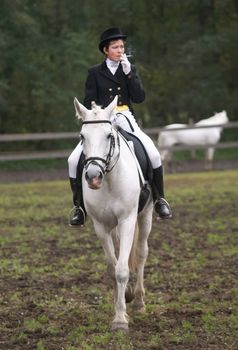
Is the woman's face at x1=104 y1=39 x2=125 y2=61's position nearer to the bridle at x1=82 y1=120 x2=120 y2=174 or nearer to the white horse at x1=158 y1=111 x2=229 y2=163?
the bridle at x1=82 y1=120 x2=120 y2=174

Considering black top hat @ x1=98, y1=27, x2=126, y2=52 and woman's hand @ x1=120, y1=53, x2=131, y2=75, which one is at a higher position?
black top hat @ x1=98, y1=27, x2=126, y2=52

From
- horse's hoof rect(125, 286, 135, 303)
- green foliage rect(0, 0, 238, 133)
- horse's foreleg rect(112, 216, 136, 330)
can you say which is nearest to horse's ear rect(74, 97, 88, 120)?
horse's foreleg rect(112, 216, 136, 330)

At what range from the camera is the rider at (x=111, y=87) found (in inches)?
297

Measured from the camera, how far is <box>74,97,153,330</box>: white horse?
6531 mm

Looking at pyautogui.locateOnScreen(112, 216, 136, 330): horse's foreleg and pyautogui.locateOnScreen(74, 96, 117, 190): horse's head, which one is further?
pyautogui.locateOnScreen(112, 216, 136, 330): horse's foreleg

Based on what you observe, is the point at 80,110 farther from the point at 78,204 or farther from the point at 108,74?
the point at 78,204

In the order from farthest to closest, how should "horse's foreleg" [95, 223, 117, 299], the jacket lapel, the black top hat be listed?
the jacket lapel
the black top hat
"horse's foreleg" [95, 223, 117, 299]

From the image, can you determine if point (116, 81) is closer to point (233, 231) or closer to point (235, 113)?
point (233, 231)

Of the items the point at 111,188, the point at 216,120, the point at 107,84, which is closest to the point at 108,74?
the point at 107,84

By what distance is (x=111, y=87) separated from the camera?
766cm

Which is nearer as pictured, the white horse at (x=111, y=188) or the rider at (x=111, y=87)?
the white horse at (x=111, y=188)

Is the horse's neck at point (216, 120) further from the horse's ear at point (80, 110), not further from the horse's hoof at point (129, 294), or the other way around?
the horse's ear at point (80, 110)

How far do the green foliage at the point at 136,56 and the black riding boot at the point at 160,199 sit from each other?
61.0 feet

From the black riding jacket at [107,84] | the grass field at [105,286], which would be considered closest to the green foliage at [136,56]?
the grass field at [105,286]
